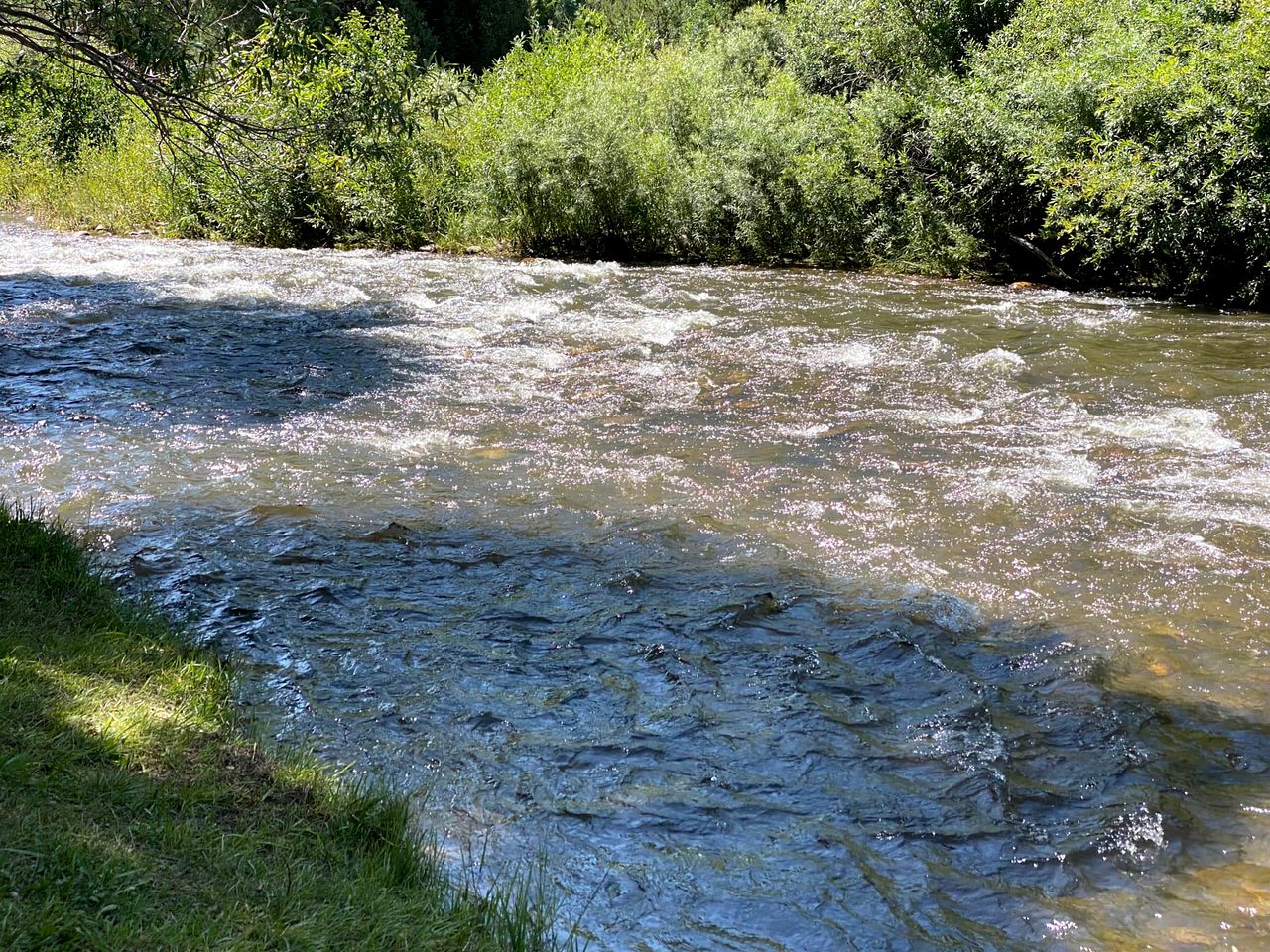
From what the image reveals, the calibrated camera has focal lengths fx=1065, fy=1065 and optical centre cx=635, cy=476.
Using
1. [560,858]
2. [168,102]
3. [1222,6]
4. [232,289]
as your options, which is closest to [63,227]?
[232,289]

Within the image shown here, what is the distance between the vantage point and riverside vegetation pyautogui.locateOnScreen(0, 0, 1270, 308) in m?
13.4

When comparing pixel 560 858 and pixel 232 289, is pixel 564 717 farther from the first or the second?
pixel 232 289

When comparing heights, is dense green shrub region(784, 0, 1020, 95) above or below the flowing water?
above

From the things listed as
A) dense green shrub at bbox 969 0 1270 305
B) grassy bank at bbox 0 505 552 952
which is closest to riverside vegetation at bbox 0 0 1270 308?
dense green shrub at bbox 969 0 1270 305

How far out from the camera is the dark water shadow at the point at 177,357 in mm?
9750

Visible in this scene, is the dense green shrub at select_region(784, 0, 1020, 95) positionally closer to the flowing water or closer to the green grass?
the flowing water

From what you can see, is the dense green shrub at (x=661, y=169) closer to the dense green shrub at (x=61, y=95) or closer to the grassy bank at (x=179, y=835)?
the dense green shrub at (x=61, y=95)

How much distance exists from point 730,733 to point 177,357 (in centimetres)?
926

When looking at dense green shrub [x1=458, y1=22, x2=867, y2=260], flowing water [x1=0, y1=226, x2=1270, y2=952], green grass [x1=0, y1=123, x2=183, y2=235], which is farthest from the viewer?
green grass [x1=0, y1=123, x2=183, y2=235]

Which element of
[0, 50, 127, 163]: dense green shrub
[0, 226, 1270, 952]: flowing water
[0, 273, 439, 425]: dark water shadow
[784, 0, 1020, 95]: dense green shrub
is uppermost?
[784, 0, 1020, 95]: dense green shrub

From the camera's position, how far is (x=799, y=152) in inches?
749

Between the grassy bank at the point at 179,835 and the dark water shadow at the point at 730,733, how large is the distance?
474 millimetres

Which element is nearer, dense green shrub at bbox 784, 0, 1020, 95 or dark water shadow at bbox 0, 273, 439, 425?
dark water shadow at bbox 0, 273, 439, 425

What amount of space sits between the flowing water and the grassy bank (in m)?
0.47
